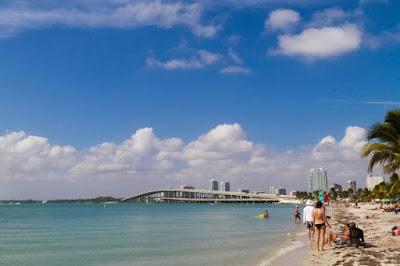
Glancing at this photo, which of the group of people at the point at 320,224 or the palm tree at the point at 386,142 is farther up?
the palm tree at the point at 386,142

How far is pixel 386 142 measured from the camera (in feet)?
85.9

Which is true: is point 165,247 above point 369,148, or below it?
below

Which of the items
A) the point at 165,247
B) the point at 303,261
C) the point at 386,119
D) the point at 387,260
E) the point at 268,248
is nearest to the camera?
the point at 387,260

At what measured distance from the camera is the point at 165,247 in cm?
3038

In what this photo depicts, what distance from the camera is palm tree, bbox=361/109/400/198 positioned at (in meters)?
25.3

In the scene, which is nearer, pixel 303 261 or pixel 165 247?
pixel 303 261

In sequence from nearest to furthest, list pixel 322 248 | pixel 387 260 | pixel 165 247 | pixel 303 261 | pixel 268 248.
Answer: pixel 387 260 < pixel 303 261 < pixel 322 248 < pixel 268 248 < pixel 165 247

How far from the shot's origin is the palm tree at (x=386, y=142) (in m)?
25.3

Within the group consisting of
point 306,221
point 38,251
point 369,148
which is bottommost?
point 38,251

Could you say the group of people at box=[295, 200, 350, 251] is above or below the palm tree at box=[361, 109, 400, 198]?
below

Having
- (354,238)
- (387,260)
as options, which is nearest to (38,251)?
(354,238)

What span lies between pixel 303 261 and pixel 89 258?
12.2 metres

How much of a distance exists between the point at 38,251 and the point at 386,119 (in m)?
22.8

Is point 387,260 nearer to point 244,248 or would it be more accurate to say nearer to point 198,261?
point 198,261
